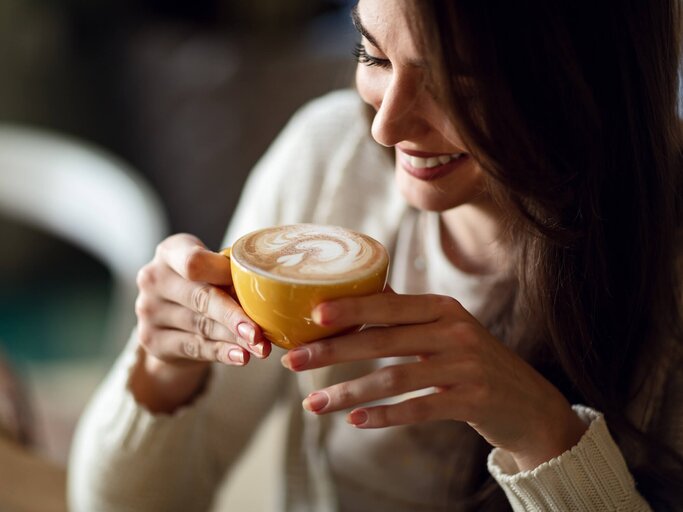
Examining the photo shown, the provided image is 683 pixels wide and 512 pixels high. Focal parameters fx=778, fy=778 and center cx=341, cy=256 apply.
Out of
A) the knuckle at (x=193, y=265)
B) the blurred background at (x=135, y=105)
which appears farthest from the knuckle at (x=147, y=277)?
the blurred background at (x=135, y=105)

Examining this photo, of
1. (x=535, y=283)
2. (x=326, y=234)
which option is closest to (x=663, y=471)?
(x=535, y=283)

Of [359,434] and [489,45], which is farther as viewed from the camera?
[359,434]

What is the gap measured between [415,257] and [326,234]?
442 millimetres

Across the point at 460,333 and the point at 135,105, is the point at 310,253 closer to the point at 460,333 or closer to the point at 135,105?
the point at 460,333

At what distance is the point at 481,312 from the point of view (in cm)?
113

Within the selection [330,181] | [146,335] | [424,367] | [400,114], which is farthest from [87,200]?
[424,367]

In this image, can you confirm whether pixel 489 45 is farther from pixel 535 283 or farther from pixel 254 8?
pixel 254 8

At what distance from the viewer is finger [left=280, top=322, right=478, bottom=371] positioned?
72 cm

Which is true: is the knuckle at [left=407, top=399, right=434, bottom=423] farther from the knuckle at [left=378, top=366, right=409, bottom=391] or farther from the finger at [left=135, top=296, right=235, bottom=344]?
the finger at [left=135, top=296, right=235, bottom=344]

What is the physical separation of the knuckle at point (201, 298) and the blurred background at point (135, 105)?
2.00 meters

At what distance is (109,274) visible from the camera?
3.64 metres

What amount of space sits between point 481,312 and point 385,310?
0.44m

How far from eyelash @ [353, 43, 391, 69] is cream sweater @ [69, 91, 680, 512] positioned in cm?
33

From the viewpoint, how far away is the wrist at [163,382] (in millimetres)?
1052
